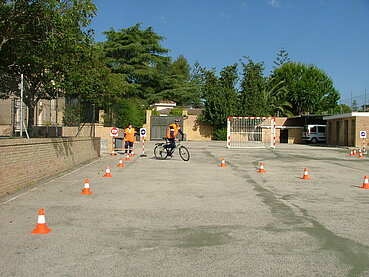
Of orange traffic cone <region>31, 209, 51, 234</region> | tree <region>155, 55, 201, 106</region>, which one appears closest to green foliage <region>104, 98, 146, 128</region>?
tree <region>155, 55, 201, 106</region>

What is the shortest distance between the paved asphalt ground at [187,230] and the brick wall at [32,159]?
0.41 metres

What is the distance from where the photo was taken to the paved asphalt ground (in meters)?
4.46

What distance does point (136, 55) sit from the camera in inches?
1805

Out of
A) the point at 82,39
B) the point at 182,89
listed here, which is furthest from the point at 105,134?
the point at 182,89

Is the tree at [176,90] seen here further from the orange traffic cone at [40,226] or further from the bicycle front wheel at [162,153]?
the orange traffic cone at [40,226]

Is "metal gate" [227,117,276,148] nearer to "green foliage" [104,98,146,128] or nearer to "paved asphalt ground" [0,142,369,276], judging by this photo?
"green foliage" [104,98,146,128]

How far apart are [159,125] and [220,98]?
774cm

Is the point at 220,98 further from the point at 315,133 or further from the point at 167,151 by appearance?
the point at 167,151

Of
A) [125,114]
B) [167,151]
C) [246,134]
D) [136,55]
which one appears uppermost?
[136,55]

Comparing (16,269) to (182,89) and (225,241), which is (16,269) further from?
(182,89)

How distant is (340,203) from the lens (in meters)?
8.30

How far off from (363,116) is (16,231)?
33895mm

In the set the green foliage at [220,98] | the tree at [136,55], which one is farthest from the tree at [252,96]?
the tree at [136,55]

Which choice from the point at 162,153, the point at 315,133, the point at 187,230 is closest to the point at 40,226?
the point at 187,230
